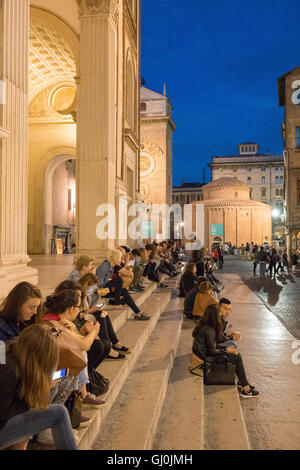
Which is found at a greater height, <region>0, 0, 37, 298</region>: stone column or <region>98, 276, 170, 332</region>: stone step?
<region>0, 0, 37, 298</region>: stone column

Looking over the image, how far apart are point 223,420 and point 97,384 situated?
4.78 ft

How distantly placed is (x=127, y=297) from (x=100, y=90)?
6.38 m

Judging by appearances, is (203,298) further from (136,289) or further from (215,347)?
(136,289)

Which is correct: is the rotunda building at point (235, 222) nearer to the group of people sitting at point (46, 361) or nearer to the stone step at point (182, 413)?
the stone step at point (182, 413)

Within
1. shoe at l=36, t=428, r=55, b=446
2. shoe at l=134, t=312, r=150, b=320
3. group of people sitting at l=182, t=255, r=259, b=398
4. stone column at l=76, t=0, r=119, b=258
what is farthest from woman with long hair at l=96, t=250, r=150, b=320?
shoe at l=36, t=428, r=55, b=446

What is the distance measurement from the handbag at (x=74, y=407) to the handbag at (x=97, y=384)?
0.43m

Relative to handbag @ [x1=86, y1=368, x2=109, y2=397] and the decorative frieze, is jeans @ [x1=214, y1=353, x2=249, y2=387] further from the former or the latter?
the decorative frieze

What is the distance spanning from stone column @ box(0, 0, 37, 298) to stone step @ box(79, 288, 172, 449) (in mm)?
1732

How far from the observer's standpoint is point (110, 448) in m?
3.07

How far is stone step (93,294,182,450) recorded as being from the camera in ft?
10.5

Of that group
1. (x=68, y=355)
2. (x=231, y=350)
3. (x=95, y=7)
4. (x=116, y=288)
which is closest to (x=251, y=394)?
(x=231, y=350)

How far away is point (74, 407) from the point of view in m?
3.16

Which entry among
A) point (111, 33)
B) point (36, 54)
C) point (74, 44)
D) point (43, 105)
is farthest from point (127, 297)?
point (43, 105)

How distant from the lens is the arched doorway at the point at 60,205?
1988 cm
